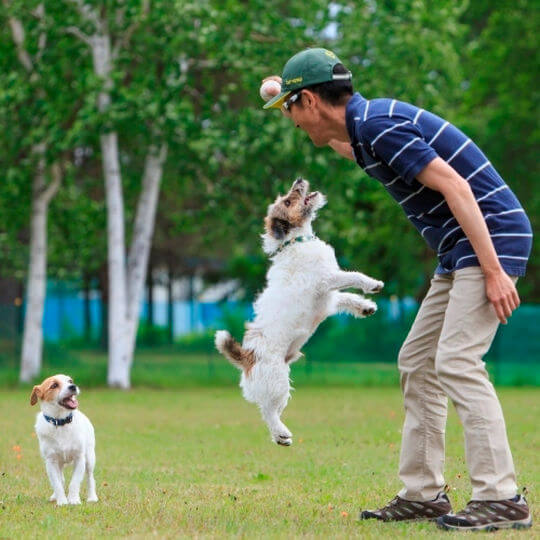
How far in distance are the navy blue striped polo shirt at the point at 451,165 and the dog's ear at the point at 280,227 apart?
136 cm

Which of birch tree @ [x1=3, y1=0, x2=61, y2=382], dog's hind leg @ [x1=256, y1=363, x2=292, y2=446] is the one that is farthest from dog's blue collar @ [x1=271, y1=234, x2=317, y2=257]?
birch tree @ [x1=3, y1=0, x2=61, y2=382]

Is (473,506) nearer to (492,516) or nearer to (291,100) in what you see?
(492,516)

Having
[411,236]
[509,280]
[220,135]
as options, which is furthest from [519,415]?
[411,236]

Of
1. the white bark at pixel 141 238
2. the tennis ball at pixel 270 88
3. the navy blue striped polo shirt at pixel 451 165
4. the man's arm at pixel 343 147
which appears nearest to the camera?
the navy blue striped polo shirt at pixel 451 165

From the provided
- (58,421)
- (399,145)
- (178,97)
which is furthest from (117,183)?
(399,145)

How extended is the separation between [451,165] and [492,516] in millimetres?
1782

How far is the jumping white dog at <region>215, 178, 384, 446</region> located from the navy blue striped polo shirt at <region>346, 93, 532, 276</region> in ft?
3.11

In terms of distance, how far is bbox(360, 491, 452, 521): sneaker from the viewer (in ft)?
19.5

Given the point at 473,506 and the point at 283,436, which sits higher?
the point at 283,436

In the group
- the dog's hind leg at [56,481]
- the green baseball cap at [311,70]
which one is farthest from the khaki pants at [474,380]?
the dog's hind leg at [56,481]

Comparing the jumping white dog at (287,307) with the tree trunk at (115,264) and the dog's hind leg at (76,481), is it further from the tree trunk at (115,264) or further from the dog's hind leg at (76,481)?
the tree trunk at (115,264)

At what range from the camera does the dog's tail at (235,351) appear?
Answer: 6512 millimetres

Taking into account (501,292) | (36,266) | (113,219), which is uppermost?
(113,219)

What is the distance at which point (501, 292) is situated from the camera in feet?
17.1
